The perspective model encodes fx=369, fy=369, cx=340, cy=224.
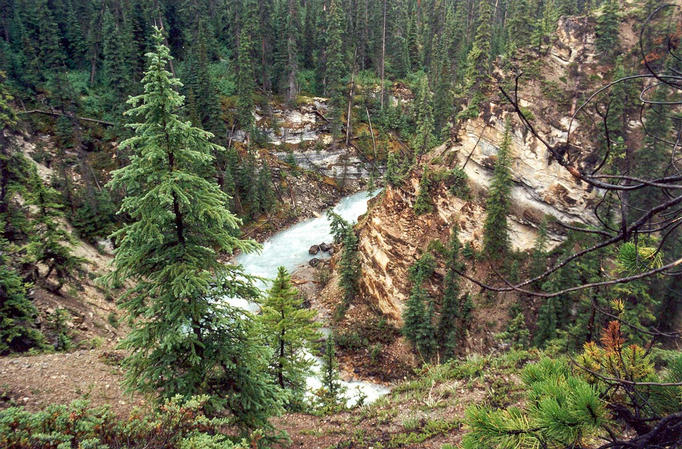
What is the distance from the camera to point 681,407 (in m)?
2.76

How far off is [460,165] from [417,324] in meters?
11.5

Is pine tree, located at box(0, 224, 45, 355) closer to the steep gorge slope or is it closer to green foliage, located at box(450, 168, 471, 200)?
the steep gorge slope

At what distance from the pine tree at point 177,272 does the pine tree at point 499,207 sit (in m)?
19.3

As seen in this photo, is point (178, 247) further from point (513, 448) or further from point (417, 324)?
point (417, 324)

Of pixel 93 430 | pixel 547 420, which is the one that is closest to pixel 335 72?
pixel 93 430

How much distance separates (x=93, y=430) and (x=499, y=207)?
22606mm

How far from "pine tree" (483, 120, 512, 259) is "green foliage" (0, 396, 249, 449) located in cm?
2149

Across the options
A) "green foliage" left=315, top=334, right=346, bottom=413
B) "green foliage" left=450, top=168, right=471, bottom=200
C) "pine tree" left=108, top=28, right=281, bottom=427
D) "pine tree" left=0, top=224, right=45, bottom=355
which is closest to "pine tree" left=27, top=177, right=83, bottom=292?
"pine tree" left=0, top=224, right=45, bottom=355

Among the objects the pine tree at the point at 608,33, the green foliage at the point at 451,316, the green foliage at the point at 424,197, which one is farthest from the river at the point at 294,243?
the pine tree at the point at 608,33

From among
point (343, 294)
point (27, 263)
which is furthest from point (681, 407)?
point (343, 294)

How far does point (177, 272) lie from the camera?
22.5 feet

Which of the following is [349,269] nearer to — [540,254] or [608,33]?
[540,254]

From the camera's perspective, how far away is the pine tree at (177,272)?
21.7 feet

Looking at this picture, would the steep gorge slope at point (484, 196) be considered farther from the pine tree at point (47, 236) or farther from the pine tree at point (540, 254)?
the pine tree at point (47, 236)
